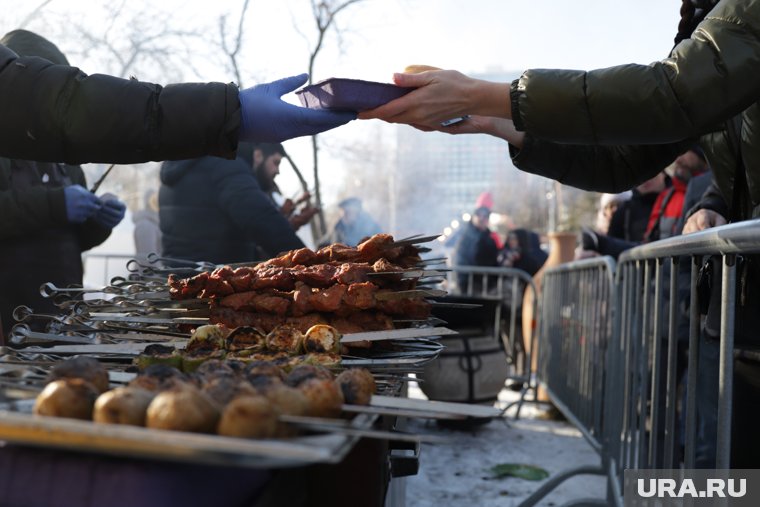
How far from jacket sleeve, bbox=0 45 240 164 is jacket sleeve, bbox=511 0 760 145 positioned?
1.04 metres

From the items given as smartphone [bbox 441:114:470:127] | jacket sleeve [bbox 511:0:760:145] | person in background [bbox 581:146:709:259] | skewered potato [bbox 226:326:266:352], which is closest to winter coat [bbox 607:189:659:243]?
person in background [bbox 581:146:709:259]

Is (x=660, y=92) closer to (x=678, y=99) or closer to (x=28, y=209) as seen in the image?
(x=678, y=99)

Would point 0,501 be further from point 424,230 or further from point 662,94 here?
point 424,230

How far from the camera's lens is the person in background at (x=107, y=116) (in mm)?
2068

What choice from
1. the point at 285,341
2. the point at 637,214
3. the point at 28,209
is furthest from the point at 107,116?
the point at 637,214

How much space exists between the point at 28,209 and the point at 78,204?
0.79 feet

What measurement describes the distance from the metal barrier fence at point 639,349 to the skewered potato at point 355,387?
108cm

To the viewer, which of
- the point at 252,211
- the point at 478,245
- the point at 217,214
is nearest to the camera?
the point at 252,211

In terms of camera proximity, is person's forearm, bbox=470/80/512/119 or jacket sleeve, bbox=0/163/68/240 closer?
person's forearm, bbox=470/80/512/119

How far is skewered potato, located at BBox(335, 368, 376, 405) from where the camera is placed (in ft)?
4.57

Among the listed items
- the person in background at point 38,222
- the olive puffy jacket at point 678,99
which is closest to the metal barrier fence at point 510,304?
the person in background at point 38,222

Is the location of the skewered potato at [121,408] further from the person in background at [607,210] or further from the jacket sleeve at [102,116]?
the person in background at [607,210]

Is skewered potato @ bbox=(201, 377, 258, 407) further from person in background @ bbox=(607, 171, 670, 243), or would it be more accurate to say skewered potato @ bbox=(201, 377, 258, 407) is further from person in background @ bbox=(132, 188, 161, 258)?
person in background @ bbox=(132, 188, 161, 258)

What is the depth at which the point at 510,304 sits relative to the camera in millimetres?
9164
